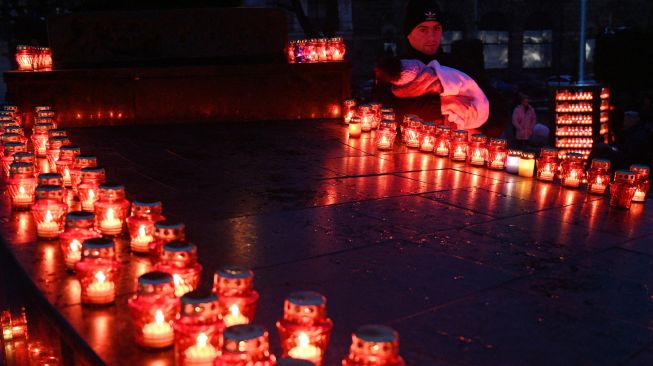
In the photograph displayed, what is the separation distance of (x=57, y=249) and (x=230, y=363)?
6.98ft

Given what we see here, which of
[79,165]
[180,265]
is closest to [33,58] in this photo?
[79,165]

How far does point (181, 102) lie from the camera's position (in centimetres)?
857

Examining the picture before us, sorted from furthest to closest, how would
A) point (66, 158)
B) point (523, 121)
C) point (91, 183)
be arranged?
point (523, 121) → point (66, 158) → point (91, 183)

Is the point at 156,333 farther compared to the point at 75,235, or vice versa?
the point at 75,235

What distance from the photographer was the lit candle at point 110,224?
4.14 m

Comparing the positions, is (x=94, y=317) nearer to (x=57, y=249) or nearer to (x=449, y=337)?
(x=57, y=249)

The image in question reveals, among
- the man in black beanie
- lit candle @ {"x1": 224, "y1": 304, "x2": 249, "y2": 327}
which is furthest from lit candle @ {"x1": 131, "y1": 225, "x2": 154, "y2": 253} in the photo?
the man in black beanie

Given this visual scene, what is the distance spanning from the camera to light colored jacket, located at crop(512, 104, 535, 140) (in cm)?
1314

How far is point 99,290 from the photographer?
10.3 feet

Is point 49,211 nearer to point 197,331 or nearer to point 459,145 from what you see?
point 197,331

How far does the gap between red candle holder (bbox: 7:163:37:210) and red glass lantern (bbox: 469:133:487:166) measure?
4008 mm

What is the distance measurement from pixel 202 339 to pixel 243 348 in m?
0.34

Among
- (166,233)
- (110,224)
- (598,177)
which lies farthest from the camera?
(598,177)

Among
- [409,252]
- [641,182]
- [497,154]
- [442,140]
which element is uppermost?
[442,140]
